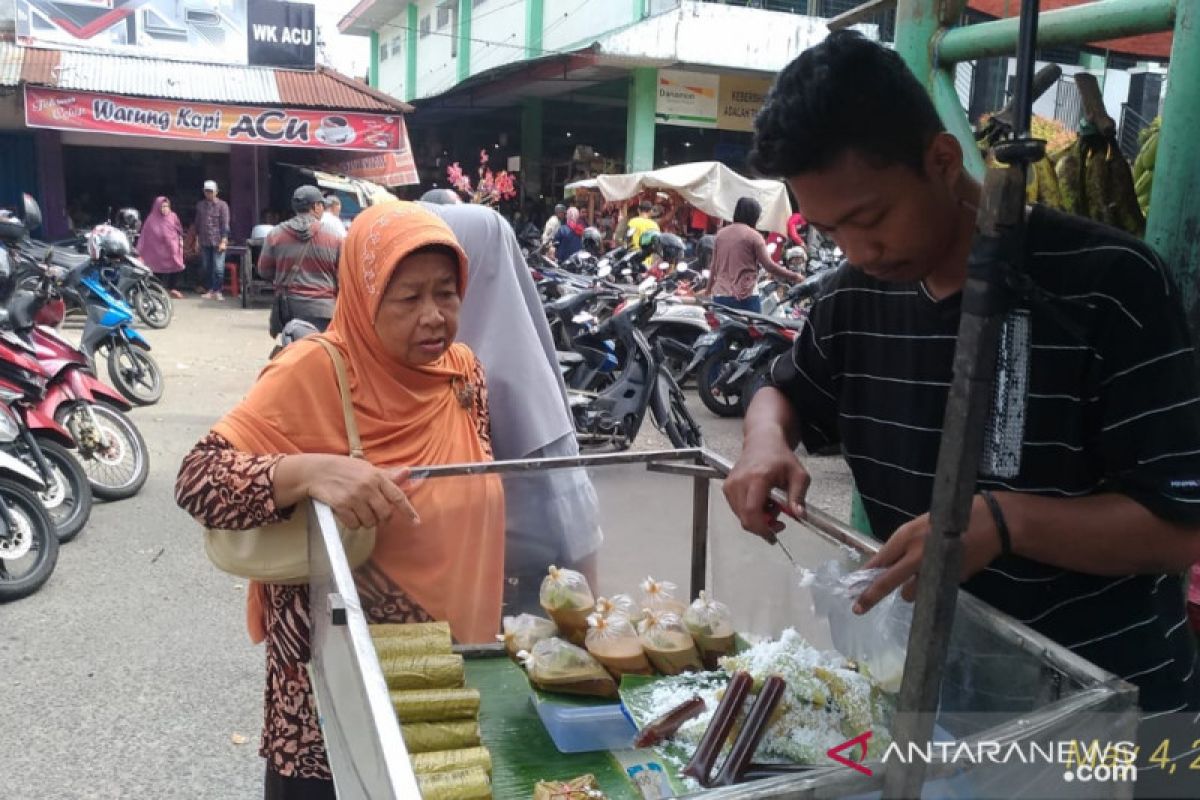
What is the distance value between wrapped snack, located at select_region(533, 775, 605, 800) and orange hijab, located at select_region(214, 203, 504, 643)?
19.0 inches

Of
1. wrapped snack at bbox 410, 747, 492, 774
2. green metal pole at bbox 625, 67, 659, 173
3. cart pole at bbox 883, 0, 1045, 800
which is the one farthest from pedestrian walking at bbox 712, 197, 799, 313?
green metal pole at bbox 625, 67, 659, 173

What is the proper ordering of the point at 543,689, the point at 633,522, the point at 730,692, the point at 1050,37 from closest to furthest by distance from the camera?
the point at 730,692 → the point at 543,689 → the point at 1050,37 → the point at 633,522

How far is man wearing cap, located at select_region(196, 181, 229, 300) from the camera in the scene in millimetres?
13852

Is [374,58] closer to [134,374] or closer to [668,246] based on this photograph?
[668,246]

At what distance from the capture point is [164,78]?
14.0 meters

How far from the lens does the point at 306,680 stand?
1.66 m

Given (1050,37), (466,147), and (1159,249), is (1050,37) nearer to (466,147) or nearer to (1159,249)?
(1159,249)

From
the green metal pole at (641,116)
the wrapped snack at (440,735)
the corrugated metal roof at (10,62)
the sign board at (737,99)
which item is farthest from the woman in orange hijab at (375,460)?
the sign board at (737,99)

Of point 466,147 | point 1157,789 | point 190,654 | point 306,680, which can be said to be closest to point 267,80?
point 466,147

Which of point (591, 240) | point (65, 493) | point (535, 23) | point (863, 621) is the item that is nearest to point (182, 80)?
point (591, 240)

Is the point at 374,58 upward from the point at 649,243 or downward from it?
upward

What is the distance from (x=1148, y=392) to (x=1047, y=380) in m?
0.11

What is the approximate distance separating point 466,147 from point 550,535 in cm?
2477

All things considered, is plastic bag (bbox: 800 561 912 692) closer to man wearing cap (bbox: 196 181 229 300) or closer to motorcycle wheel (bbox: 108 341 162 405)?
motorcycle wheel (bbox: 108 341 162 405)
